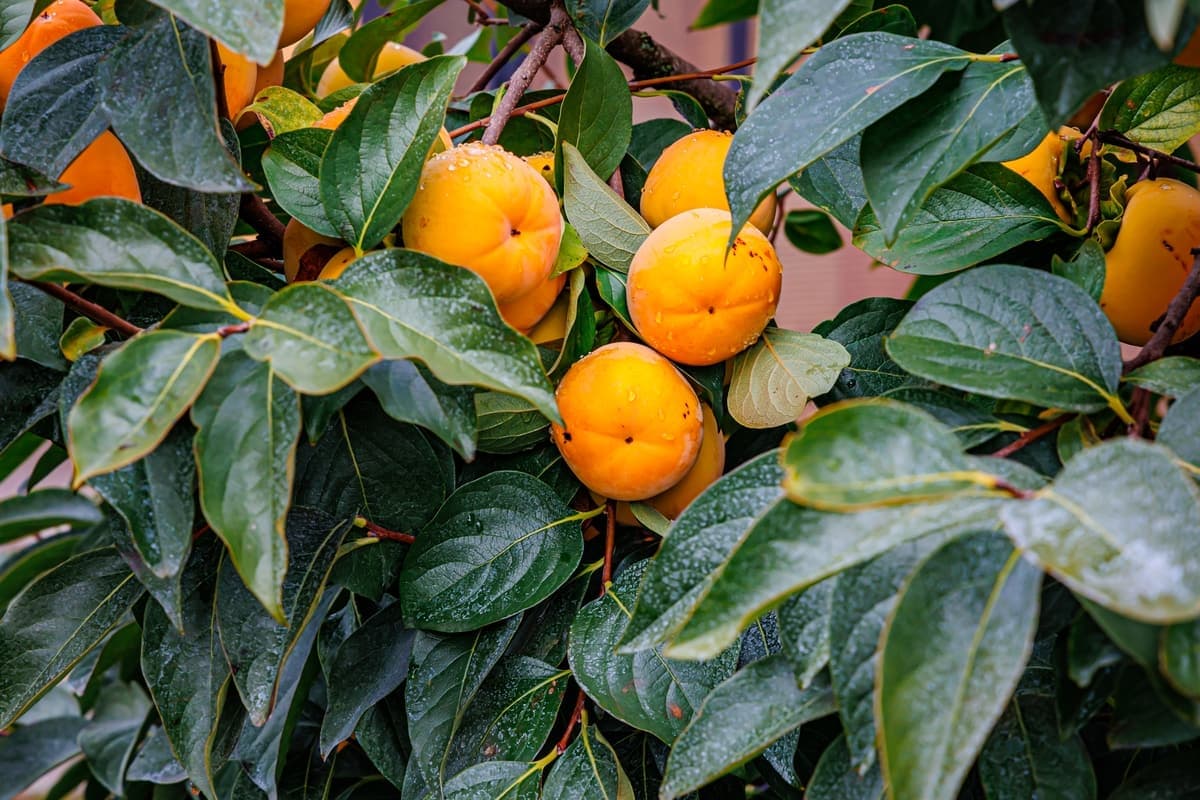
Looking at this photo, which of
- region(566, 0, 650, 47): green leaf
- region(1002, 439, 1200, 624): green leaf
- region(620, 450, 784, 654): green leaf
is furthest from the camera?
region(566, 0, 650, 47): green leaf

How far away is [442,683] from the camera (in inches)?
18.6

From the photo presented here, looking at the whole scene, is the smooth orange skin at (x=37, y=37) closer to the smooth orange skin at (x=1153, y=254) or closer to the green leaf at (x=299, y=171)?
the green leaf at (x=299, y=171)

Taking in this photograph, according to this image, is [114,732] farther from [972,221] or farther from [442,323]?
[972,221]

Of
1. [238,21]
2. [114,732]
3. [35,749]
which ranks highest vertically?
[238,21]

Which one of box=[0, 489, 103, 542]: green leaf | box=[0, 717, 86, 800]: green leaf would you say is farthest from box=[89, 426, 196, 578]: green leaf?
box=[0, 717, 86, 800]: green leaf

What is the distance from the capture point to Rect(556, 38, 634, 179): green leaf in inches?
20.1

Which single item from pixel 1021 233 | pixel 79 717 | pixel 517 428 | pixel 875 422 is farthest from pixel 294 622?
pixel 79 717

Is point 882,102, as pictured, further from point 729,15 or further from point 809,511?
point 729,15

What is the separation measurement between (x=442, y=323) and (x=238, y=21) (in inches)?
5.0

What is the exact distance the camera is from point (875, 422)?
11.1 inches

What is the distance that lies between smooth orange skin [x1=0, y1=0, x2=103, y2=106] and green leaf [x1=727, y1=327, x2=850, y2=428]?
38cm

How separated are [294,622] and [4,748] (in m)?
0.72

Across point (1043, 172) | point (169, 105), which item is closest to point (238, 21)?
point (169, 105)

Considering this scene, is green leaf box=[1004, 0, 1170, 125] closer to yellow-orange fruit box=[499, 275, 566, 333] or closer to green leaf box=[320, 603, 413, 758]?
yellow-orange fruit box=[499, 275, 566, 333]
